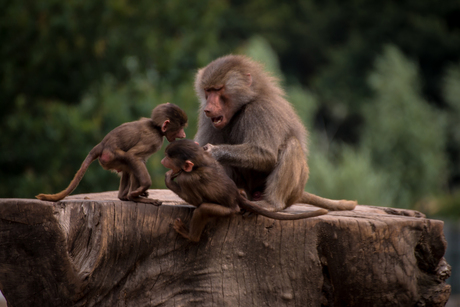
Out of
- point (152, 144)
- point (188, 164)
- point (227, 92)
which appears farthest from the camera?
point (227, 92)

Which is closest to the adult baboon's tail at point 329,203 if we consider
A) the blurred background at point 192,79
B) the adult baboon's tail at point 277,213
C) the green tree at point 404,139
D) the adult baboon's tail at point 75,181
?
the adult baboon's tail at point 277,213

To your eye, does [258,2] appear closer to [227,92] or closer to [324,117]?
[324,117]

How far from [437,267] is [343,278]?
826 millimetres

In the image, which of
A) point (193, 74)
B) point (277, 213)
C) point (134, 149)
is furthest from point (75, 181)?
point (193, 74)

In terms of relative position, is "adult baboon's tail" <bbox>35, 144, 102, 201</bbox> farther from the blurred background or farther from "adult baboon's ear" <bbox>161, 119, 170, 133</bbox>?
the blurred background

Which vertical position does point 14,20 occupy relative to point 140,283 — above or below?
above

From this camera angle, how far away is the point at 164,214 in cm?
429

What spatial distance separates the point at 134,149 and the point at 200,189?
0.67 m

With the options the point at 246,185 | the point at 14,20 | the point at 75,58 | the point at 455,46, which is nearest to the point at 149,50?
the point at 75,58

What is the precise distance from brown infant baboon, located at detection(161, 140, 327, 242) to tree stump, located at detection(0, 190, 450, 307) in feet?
0.51

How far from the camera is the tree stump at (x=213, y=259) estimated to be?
4.10 meters

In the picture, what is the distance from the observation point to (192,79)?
598 inches

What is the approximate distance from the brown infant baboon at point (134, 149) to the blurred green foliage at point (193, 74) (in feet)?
23.8

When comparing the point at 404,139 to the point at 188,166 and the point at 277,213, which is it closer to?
the point at 277,213
